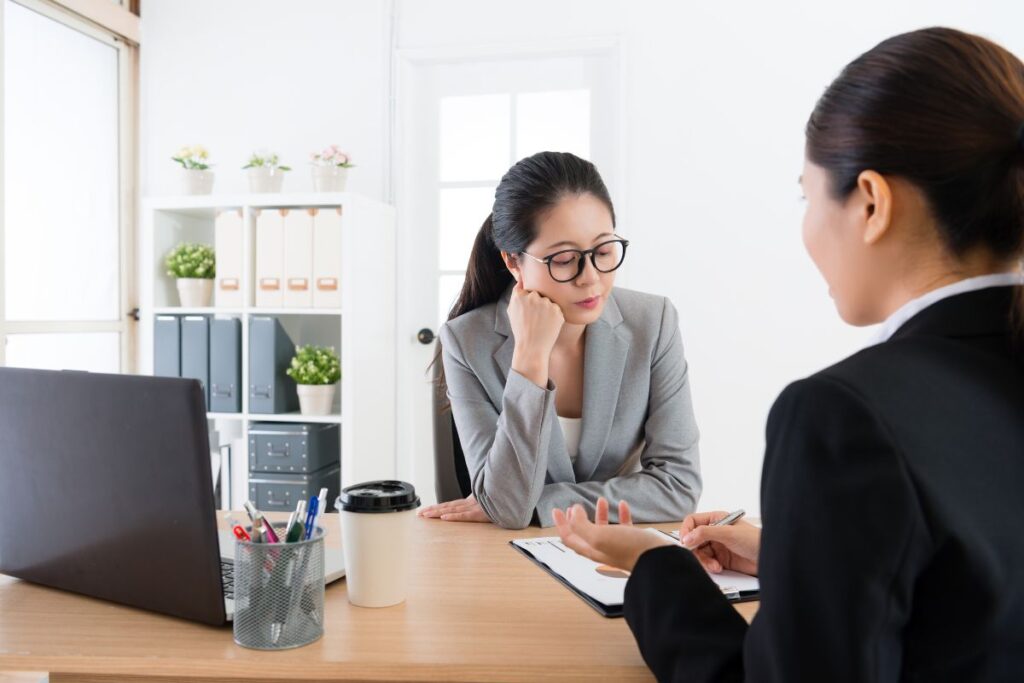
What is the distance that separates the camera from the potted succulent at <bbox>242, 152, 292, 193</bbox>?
3230 mm

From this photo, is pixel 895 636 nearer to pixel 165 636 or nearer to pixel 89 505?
pixel 165 636

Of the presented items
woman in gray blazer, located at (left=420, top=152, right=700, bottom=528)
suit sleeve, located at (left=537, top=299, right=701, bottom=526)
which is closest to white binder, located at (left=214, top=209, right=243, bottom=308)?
woman in gray blazer, located at (left=420, top=152, right=700, bottom=528)

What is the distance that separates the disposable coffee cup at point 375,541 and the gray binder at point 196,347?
7.76 feet

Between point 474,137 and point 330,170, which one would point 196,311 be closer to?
point 330,170

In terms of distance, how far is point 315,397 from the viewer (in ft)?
10.2

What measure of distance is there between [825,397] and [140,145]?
368cm

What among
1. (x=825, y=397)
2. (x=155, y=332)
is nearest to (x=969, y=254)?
(x=825, y=397)

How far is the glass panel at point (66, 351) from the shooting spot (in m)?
3.16

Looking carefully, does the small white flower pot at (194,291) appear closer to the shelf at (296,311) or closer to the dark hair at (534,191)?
the shelf at (296,311)

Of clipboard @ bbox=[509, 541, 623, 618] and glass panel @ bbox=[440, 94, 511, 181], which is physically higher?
glass panel @ bbox=[440, 94, 511, 181]

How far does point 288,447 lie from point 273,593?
226 centimetres

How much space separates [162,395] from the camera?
90 cm

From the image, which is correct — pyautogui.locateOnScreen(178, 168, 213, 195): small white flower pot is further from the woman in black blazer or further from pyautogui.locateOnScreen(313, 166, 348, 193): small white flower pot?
the woman in black blazer

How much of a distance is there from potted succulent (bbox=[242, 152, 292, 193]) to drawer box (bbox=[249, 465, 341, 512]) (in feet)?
3.66
